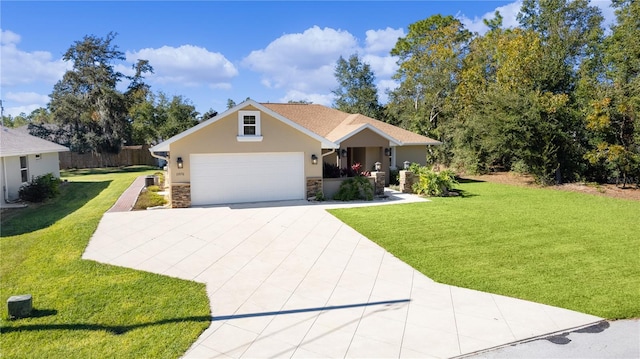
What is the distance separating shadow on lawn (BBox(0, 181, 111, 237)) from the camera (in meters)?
12.0

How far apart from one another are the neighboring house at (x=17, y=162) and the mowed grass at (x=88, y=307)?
781 centimetres

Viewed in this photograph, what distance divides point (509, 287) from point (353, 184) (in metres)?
10.3

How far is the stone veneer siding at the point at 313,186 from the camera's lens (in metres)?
16.3

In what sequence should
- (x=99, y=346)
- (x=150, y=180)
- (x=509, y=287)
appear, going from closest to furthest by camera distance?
(x=99, y=346) → (x=509, y=287) → (x=150, y=180)

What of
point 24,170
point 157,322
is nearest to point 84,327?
point 157,322

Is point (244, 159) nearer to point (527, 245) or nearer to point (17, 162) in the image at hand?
point (527, 245)

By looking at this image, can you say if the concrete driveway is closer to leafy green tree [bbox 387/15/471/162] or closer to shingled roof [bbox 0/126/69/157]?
shingled roof [bbox 0/126/69/157]

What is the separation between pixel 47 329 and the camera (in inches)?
215

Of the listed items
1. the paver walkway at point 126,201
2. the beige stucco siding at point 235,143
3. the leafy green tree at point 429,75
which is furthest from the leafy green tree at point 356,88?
the paver walkway at point 126,201

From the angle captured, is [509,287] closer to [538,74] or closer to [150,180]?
[150,180]

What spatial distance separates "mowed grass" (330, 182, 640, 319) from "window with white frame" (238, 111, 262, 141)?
476cm

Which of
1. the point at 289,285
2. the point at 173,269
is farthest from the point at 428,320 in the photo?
the point at 173,269

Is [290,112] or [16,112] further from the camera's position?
[16,112]

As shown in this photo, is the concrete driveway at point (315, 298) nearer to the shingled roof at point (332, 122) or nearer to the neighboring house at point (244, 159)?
the neighboring house at point (244, 159)
